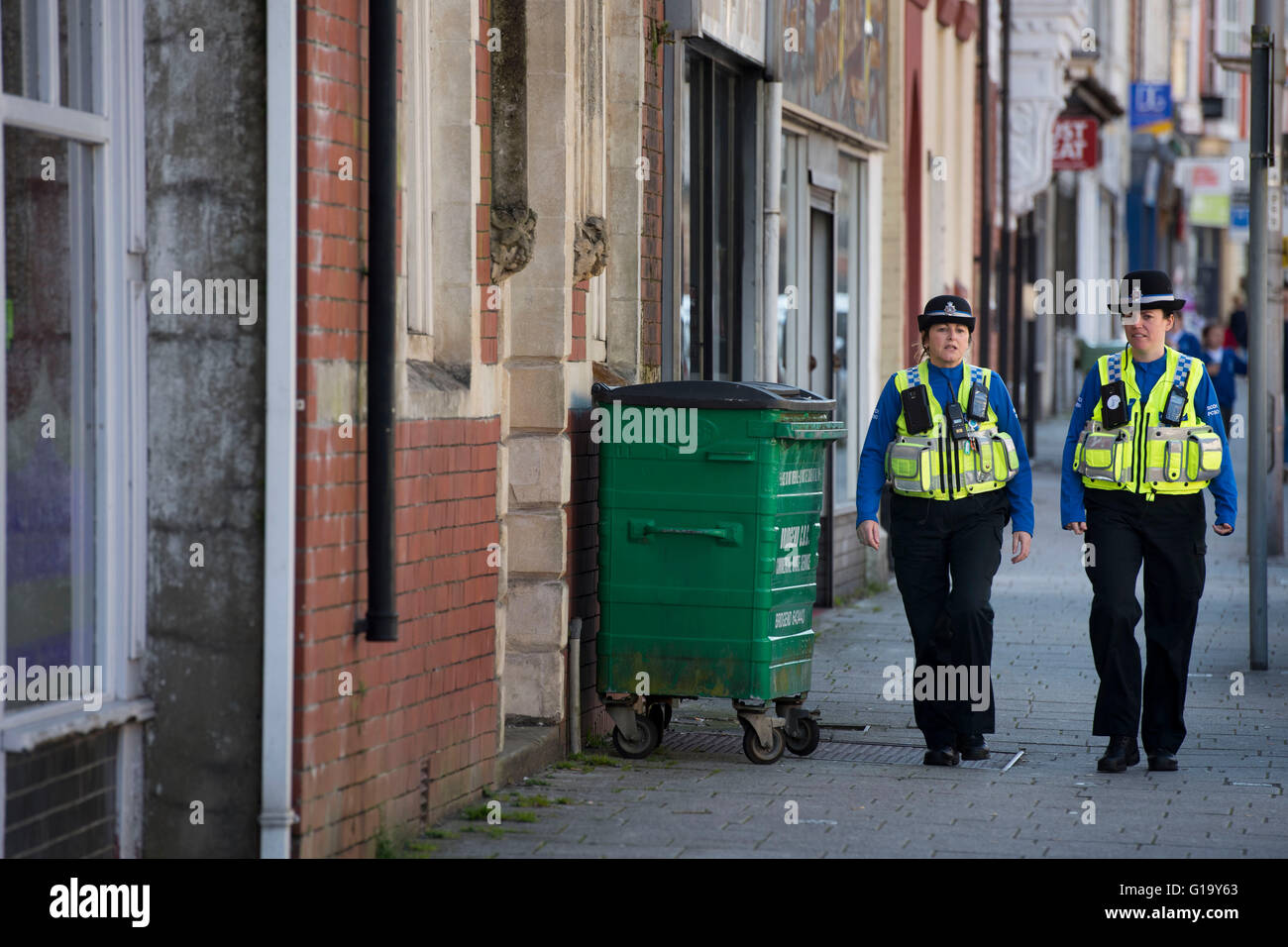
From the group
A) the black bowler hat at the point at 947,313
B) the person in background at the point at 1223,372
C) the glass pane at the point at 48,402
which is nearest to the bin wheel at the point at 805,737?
the black bowler hat at the point at 947,313

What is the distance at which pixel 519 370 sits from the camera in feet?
27.4

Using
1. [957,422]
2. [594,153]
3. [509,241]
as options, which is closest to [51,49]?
[509,241]

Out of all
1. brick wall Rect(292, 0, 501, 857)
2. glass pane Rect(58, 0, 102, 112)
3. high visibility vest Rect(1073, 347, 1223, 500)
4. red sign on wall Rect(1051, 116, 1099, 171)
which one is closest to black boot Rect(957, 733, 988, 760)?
high visibility vest Rect(1073, 347, 1223, 500)

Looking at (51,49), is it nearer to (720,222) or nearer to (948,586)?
Answer: (948,586)

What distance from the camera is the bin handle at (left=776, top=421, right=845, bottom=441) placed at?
8.08m

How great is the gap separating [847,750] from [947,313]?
1828 mm

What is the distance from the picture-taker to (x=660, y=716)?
8.58 metres

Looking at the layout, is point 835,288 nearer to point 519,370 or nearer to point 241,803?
point 519,370

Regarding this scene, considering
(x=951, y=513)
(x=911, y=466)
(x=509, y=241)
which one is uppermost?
(x=509, y=241)

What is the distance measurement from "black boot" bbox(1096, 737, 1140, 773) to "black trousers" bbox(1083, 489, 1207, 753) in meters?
0.04

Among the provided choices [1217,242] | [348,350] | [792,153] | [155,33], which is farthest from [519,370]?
[1217,242]

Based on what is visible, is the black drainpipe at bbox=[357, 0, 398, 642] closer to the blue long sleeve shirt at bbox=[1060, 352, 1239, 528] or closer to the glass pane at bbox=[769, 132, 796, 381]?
the blue long sleeve shirt at bbox=[1060, 352, 1239, 528]

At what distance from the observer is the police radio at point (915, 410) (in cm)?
835
